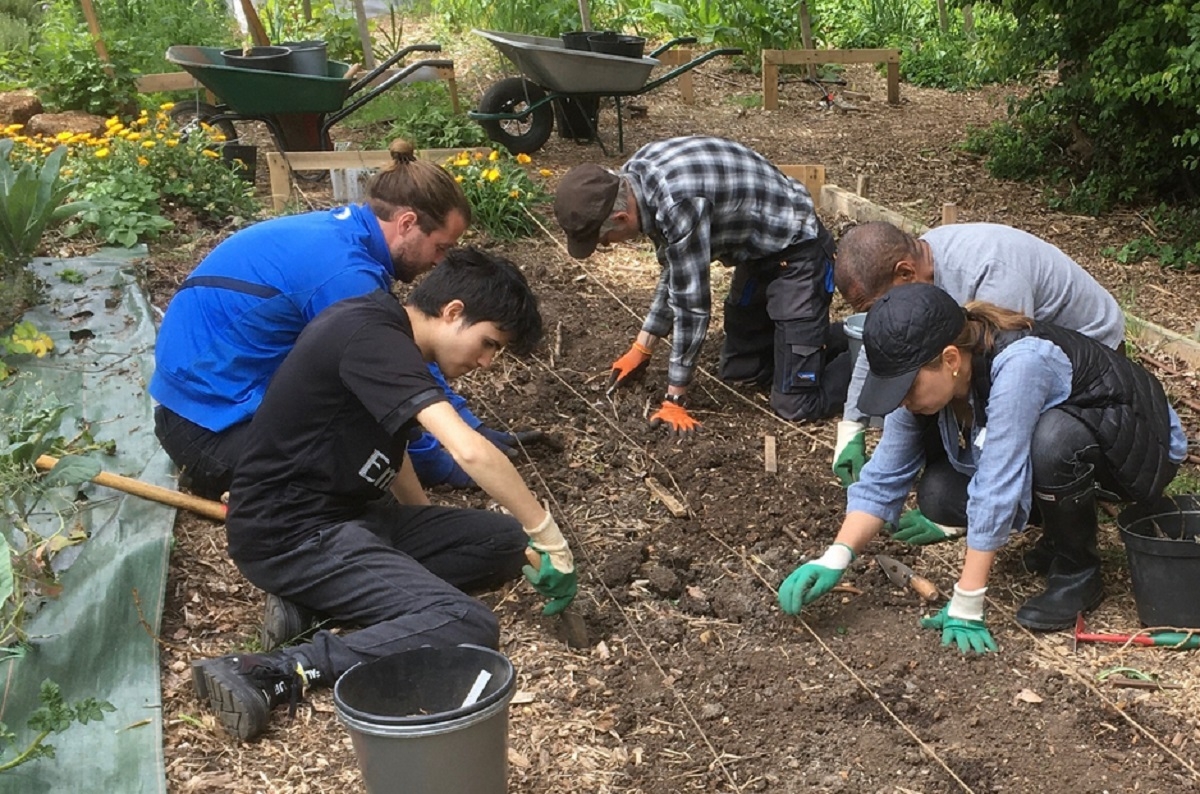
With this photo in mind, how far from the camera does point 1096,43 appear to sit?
20.5ft

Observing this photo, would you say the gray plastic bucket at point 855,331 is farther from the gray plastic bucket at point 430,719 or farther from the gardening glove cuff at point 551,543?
the gray plastic bucket at point 430,719

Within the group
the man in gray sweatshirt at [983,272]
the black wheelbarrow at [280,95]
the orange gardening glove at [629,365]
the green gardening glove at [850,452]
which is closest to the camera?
the man in gray sweatshirt at [983,272]

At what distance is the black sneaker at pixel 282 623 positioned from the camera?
290 cm

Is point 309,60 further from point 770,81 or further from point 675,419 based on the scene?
point 675,419

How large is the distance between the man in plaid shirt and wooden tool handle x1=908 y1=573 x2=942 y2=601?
1217mm

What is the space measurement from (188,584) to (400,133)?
495 cm

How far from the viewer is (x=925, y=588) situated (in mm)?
3150

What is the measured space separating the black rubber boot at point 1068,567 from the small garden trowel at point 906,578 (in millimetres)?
228

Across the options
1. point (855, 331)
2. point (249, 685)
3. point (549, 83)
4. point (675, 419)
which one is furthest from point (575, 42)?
point (249, 685)

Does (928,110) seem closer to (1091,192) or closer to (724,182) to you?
(1091,192)

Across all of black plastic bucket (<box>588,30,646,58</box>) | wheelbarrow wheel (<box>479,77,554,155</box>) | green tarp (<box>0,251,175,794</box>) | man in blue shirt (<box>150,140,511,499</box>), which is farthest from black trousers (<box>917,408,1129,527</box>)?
black plastic bucket (<box>588,30,646,58</box>)

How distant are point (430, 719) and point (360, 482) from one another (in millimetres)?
946

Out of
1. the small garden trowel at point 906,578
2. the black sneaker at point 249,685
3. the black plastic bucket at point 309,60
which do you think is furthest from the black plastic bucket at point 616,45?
the black sneaker at point 249,685

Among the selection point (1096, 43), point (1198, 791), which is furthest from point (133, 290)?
point (1096, 43)
